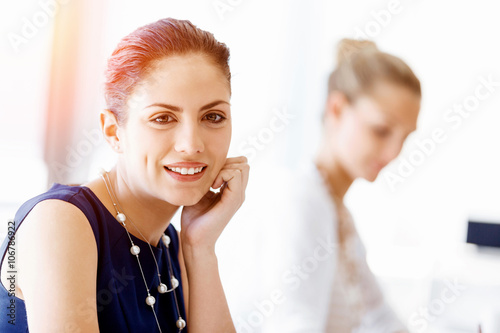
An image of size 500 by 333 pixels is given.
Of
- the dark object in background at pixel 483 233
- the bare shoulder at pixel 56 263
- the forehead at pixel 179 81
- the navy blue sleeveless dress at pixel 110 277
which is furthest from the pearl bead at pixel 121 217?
the dark object in background at pixel 483 233

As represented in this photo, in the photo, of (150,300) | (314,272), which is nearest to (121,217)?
(150,300)

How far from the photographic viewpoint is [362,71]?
1.08 meters

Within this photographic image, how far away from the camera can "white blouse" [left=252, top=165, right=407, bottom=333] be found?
987 mm

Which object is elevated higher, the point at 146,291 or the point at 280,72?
the point at 280,72

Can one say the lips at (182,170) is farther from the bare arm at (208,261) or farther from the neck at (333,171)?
the neck at (333,171)

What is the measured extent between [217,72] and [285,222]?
320 millimetres

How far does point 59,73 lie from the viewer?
143 centimetres

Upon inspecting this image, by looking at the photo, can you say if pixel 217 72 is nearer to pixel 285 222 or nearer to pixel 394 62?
pixel 285 222

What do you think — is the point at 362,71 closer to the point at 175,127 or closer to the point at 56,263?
the point at 175,127

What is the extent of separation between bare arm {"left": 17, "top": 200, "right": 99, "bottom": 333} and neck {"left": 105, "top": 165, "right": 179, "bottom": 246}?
6.0 inches

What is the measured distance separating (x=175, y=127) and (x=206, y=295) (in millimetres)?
352

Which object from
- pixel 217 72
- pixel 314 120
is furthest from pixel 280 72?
pixel 217 72

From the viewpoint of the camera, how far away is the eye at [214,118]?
938 millimetres

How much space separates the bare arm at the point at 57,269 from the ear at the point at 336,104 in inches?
22.4
